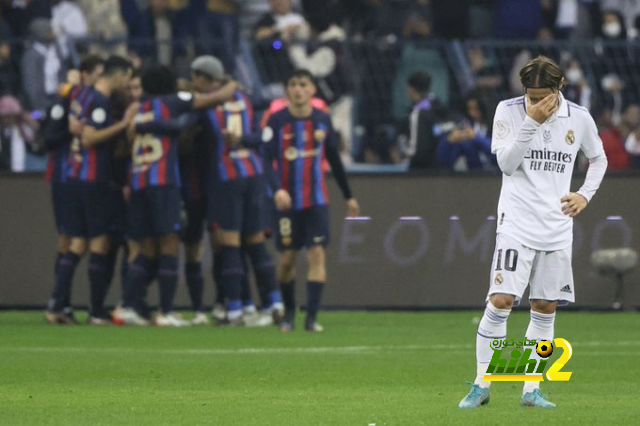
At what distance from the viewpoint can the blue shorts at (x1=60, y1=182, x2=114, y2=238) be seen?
601 inches

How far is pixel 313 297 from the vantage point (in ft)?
47.1

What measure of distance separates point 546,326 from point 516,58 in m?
9.97

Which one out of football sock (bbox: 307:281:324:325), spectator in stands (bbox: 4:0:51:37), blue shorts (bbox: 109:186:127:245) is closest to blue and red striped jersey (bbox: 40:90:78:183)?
blue shorts (bbox: 109:186:127:245)

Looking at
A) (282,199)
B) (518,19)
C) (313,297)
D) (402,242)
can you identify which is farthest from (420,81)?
(313,297)

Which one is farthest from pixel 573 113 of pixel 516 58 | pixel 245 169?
pixel 516 58

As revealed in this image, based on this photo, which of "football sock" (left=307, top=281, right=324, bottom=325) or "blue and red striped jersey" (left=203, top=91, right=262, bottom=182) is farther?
"blue and red striped jersey" (left=203, top=91, right=262, bottom=182)

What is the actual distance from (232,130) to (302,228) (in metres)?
1.18

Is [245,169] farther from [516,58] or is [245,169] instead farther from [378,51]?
[516,58]

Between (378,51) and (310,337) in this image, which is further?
(378,51)

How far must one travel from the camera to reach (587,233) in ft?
56.2

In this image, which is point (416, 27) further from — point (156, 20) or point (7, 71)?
point (7, 71)

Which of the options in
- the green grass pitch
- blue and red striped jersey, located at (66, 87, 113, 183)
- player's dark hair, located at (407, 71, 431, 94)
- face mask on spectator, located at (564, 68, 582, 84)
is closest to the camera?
the green grass pitch

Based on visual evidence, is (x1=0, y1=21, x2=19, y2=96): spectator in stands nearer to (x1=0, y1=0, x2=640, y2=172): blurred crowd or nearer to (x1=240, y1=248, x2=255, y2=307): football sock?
(x1=0, y1=0, x2=640, y2=172): blurred crowd

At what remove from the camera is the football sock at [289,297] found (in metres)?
14.6
